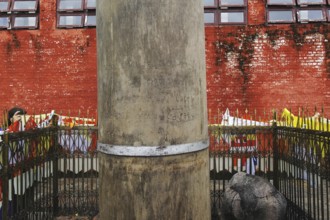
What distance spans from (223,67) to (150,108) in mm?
7871

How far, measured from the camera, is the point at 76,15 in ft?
34.6

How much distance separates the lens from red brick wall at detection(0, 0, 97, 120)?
10.3m

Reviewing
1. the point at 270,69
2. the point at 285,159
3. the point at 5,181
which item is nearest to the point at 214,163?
the point at 285,159

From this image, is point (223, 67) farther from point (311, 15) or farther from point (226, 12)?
point (311, 15)

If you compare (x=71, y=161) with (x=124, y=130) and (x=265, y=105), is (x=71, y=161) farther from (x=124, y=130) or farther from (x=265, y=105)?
(x=265, y=105)

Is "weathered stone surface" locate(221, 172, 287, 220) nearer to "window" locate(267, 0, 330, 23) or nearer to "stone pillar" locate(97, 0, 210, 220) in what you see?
"stone pillar" locate(97, 0, 210, 220)

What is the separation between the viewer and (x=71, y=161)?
702 cm

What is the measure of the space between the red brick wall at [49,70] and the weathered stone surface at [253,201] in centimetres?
592

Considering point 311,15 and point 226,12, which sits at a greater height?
point 226,12

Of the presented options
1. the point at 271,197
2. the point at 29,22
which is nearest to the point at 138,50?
the point at 271,197

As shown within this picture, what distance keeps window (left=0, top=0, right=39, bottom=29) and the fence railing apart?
18.4 ft

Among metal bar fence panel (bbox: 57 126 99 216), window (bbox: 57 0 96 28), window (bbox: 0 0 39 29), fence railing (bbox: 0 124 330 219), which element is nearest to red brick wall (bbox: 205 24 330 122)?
fence railing (bbox: 0 124 330 219)

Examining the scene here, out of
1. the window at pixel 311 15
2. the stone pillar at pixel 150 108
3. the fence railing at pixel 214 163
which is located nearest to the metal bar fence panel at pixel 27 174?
the fence railing at pixel 214 163

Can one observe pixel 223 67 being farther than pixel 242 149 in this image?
Yes
